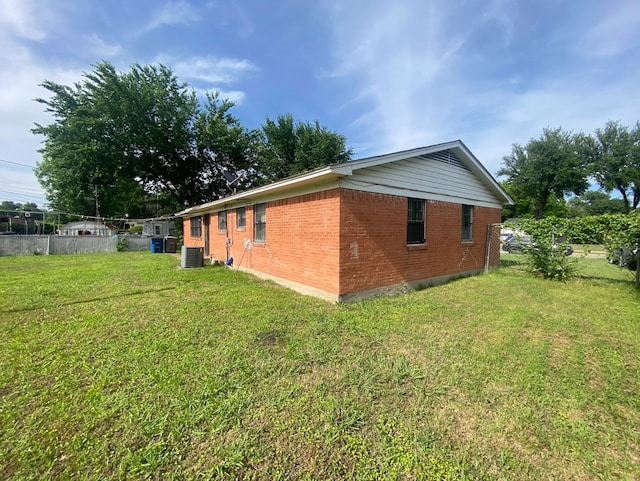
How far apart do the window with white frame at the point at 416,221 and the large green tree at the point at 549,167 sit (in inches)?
1295

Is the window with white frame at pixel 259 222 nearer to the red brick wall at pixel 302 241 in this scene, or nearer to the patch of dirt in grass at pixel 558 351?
the red brick wall at pixel 302 241

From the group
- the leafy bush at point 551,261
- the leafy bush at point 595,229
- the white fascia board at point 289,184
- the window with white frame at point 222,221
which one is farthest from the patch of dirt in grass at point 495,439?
the window with white frame at point 222,221

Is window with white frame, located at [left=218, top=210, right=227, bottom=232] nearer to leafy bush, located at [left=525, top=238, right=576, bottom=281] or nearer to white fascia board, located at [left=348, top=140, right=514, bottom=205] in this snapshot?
white fascia board, located at [left=348, top=140, right=514, bottom=205]

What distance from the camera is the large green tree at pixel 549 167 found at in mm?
29547

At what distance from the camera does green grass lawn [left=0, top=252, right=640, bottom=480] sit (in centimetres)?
191

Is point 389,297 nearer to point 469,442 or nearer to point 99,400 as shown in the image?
point 469,442

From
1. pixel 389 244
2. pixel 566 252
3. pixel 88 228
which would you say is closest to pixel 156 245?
pixel 389 244

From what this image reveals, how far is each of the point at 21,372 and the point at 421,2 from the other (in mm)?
9552

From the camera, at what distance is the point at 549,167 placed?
30422mm

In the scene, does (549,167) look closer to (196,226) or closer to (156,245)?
(196,226)

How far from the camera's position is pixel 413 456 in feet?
6.42

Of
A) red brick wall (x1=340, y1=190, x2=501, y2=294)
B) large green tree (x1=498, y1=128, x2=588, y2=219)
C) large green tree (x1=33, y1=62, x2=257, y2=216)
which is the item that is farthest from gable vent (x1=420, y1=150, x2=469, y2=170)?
large green tree (x1=498, y1=128, x2=588, y2=219)

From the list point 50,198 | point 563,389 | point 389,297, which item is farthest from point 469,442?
point 50,198

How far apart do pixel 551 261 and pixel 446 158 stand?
15.8 ft
